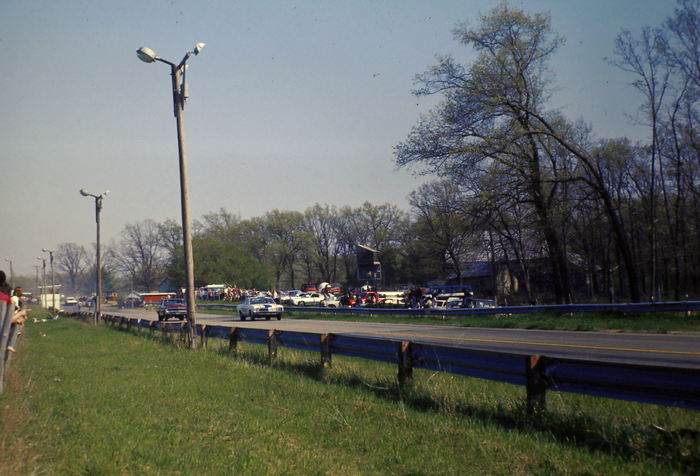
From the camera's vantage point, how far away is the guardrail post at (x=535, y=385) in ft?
24.1

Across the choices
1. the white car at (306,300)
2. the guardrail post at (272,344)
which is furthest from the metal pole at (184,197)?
the white car at (306,300)

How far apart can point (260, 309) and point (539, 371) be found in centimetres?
3387

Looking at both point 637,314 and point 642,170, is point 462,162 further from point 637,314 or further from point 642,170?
point 642,170

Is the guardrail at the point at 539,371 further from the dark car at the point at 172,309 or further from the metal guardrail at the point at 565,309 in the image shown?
the dark car at the point at 172,309

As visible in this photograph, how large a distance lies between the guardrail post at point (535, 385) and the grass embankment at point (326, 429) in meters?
0.19

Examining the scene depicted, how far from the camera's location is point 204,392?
1002 centimetres

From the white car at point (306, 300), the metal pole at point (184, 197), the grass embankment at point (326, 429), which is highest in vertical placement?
the metal pole at point (184, 197)

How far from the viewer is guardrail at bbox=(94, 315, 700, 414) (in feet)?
20.1

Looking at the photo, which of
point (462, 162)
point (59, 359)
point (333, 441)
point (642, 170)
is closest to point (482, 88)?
point (462, 162)

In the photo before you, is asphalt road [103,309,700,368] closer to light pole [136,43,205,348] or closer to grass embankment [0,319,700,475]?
grass embankment [0,319,700,475]

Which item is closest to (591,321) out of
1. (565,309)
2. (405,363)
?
(565,309)

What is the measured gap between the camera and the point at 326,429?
727 cm

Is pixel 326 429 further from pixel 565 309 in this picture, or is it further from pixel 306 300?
pixel 306 300

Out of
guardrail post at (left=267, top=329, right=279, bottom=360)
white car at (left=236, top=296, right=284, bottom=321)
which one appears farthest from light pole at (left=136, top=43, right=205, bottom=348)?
white car at (left=236, top=296, right=284, bottom=321)
